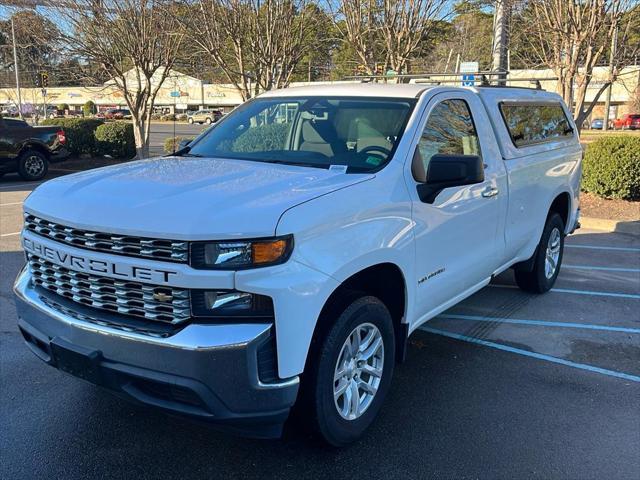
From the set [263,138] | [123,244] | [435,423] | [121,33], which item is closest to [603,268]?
[435,423]

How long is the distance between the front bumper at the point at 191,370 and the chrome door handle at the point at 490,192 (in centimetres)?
230

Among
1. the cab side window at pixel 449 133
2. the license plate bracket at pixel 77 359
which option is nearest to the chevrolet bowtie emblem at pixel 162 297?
the license plate bracket at pixel 77 359

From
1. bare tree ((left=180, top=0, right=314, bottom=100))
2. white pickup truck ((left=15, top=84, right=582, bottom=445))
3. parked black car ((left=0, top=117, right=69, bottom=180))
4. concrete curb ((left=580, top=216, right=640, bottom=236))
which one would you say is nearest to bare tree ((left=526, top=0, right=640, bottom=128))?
concrete curb ((left=580, top=216, right=640, bottom=236))

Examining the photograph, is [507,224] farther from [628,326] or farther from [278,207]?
[278,207]

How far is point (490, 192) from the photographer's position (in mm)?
4438

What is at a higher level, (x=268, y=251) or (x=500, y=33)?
(x=500, y=33)

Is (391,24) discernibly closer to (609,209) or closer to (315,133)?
(609,209)

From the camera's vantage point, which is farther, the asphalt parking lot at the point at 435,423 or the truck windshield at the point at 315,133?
the truck windshield at the point at 315,133

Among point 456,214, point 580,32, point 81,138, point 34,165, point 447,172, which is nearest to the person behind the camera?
point 447,172

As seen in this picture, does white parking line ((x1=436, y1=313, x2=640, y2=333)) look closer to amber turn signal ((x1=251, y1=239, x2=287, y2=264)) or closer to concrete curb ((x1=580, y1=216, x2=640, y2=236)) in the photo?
amber turn signal ((x1=251, y1=239, x2=287, y2=264))

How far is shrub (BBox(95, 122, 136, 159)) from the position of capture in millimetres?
18266

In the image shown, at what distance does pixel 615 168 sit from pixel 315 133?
28.2 ft

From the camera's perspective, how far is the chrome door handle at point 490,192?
172 inches

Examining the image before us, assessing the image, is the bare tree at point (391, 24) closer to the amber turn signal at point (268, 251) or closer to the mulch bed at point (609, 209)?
the mulch bed at point (609, 209)
